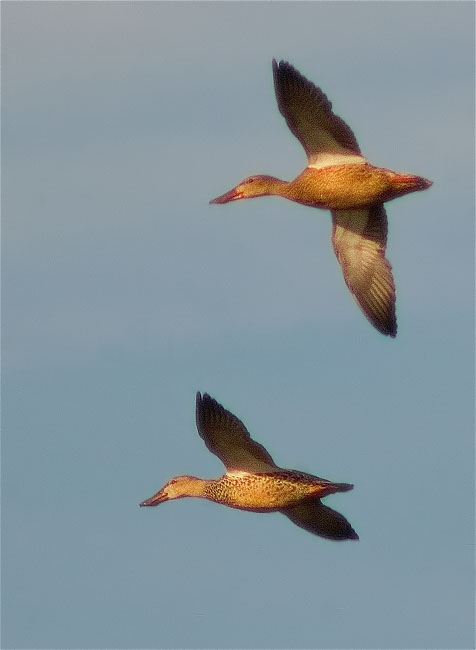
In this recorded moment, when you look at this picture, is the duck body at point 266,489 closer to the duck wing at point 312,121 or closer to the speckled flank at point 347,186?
the speckled flank at point 347,186

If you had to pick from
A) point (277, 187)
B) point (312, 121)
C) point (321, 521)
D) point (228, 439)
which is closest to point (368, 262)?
point (277, 187)

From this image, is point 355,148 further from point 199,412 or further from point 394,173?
point 199,412

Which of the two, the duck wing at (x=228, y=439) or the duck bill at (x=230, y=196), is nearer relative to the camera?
the duck wing at (x=228, y=439)

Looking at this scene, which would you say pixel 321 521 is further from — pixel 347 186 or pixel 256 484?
pixel 347 186

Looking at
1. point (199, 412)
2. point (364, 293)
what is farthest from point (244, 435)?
point (364, 293)

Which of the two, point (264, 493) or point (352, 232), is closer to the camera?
point (264, 493)

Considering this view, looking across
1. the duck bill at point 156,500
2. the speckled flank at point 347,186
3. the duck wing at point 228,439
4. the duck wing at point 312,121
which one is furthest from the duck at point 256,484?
the duck wing at point 312,121
